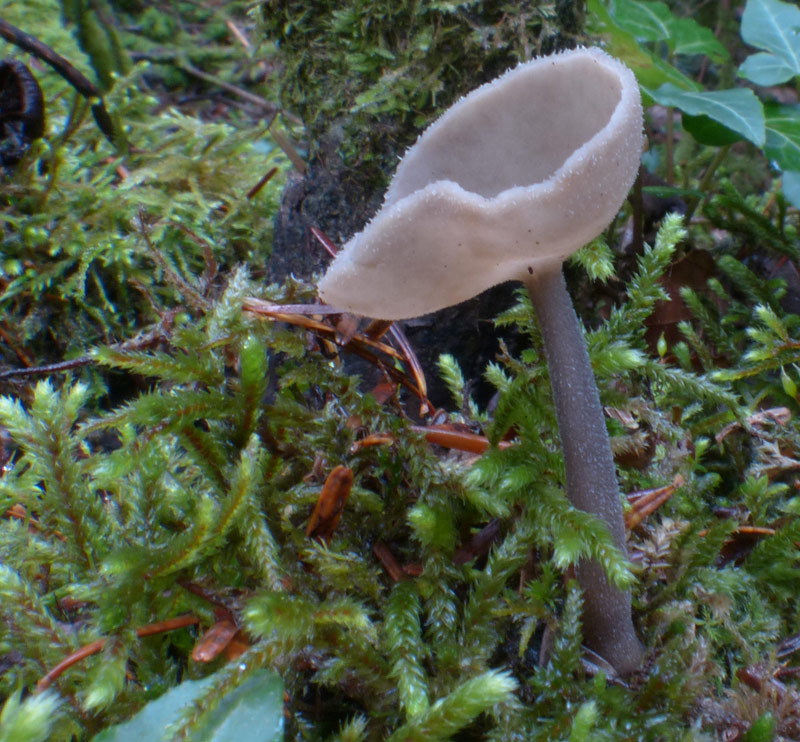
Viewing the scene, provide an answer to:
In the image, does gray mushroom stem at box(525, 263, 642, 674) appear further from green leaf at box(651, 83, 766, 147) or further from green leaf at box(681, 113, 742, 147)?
green leaf at box(681, 113, 742, 147)

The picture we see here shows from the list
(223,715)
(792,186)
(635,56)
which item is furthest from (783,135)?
(223,715)

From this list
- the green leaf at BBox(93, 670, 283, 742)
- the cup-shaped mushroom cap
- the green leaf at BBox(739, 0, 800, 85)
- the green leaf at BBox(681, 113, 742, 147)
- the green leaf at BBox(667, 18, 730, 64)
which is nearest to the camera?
the cup-shaped mushroom cap

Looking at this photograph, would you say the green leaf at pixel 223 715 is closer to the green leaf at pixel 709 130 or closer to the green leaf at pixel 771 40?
the green leaf at pixel 709 130

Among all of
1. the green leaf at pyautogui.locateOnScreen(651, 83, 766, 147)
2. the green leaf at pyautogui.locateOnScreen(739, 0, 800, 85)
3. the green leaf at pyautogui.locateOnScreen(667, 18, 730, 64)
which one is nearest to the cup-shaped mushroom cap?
the green leaf at pyautogui.locateOnScreen(651, 83, 766, 147)

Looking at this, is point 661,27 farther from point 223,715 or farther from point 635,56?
point 223,715

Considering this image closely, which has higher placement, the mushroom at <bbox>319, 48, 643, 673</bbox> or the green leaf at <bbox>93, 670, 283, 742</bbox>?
the mushroom at <bbox>319, 48, 643, 673</bbox>

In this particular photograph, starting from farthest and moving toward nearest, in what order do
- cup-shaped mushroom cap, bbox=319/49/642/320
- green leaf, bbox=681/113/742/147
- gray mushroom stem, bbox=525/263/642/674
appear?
1. green leaf, bbox=681/113/742/147
2. gray mushroom stem, bbox=525/263/642/674
3. cup-shaped mushroom cap, bbox=319/49/642/320

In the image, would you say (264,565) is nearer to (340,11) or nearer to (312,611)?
(312,611)
